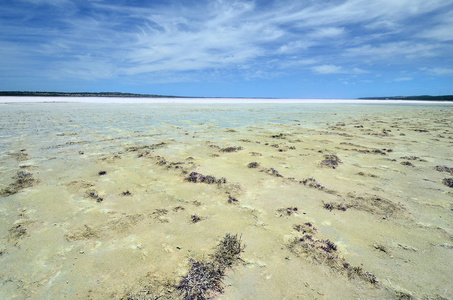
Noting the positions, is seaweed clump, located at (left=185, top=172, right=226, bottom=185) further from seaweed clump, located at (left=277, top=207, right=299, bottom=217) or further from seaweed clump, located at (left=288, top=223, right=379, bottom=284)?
seaweed clump, located at (left=288, top=223, right=379, bottom=284)

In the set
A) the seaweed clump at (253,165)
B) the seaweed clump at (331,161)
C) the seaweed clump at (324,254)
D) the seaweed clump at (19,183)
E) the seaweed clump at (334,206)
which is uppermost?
the seaweed clump at (331,161)

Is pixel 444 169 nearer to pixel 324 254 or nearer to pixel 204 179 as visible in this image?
pixel 324 254

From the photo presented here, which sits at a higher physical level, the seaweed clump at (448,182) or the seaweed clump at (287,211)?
the seaweed clump at (448,182)

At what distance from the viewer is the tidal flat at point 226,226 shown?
6.79 feet

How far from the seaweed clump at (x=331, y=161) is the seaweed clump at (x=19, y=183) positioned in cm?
601

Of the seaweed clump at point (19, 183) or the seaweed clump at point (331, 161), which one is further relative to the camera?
the seaweed clump at point (331, 161)

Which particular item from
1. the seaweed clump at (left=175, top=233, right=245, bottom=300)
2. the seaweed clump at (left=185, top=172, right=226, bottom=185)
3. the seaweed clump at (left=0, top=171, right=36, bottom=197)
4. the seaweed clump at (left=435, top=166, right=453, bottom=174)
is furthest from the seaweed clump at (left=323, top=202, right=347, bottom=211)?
the seaweed clump at (left=0, top=171, right=36, bottom=197)

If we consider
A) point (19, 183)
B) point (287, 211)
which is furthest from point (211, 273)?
point (19, 183)

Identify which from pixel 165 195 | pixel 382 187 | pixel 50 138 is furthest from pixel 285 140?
pixel 50 138

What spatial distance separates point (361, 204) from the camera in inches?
141

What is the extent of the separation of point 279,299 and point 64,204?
329 centimetres

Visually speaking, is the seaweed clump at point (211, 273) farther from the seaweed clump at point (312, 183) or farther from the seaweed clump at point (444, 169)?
the seaweed clump at point (444, 169)

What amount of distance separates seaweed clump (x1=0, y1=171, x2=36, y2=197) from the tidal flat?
3 centimetres

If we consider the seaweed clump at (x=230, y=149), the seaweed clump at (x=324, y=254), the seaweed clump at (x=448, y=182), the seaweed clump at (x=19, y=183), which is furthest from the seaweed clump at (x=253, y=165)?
the seaweed clump at (x=19, y=183)
